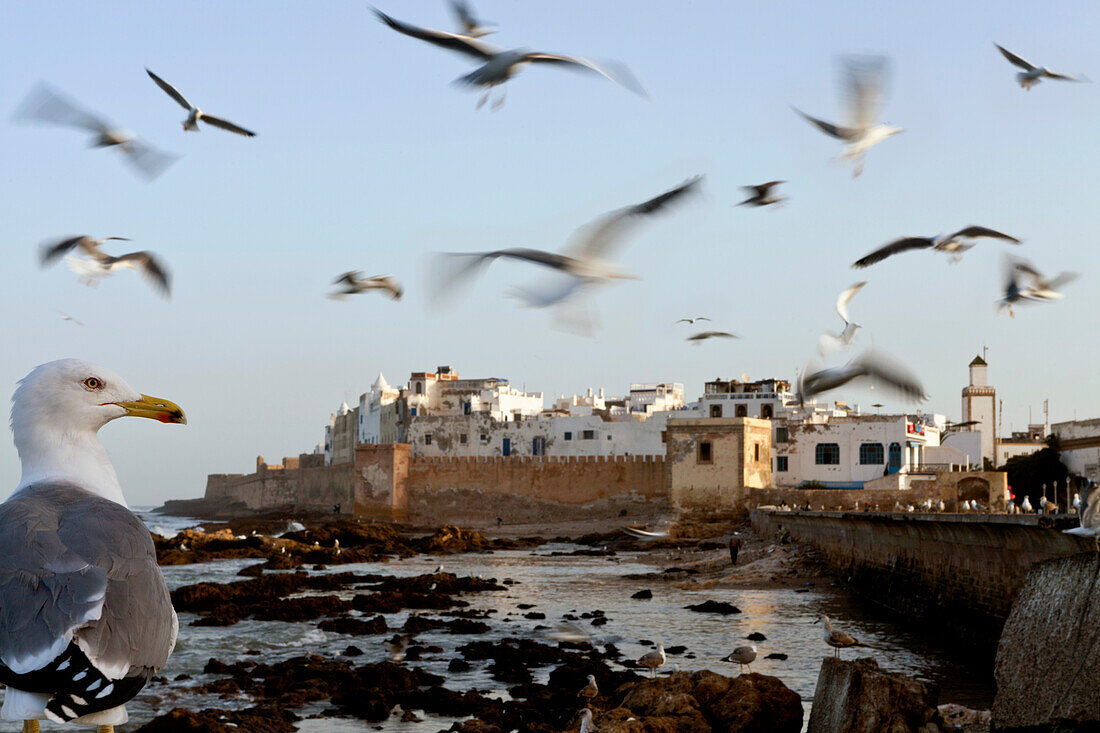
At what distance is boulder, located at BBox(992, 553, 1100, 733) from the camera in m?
5.93

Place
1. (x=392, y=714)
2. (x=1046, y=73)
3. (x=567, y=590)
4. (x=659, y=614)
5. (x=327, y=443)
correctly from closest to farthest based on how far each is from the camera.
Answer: (x=1046, y=73)
(x=392, y=714)
(x=659, y=614)
(x=567, y=590)
(x=327, y=443)

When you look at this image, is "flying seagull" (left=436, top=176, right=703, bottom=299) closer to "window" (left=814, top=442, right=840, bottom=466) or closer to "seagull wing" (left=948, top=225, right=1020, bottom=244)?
"seagull wing" (left=948, top=225, right=1020, bottom=244)

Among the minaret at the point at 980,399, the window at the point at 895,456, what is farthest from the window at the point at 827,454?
the minaret at the point at 980,399

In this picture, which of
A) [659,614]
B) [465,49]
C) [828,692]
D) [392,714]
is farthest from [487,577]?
[465,49]

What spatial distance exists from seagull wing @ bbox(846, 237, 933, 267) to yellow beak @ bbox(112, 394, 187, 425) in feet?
16.8

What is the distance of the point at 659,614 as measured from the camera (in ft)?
55.4

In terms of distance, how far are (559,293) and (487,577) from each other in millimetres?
20224

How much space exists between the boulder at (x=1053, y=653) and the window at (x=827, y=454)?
36.2 metres

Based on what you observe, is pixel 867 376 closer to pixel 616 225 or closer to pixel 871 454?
pixel 616 225

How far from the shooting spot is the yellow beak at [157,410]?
11.9ft

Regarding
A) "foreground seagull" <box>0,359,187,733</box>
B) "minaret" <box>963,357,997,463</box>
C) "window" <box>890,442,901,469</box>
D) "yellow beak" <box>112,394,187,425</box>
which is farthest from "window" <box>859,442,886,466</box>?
"foreground seagull" <box>0,359,187,733</box>

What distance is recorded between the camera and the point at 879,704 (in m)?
6.64

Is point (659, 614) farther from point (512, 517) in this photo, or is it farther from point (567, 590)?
point (512, 517)

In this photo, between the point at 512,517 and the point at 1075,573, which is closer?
the point at 1075,573
